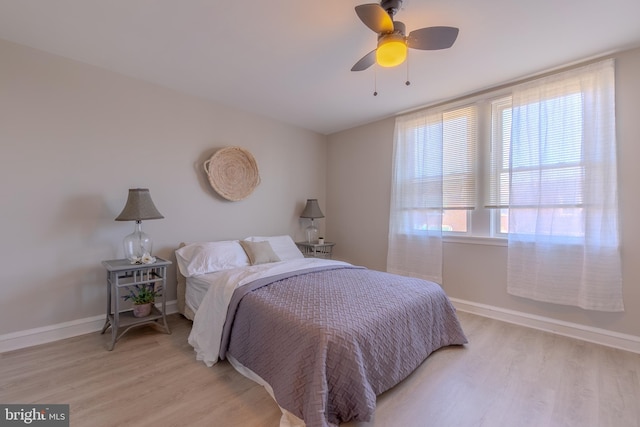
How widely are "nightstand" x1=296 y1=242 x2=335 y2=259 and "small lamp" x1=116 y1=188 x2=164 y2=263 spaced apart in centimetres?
203

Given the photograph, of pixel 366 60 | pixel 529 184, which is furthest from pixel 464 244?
pixel 366 60

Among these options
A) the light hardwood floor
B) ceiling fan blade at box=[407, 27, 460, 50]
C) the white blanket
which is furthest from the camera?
the white blanket

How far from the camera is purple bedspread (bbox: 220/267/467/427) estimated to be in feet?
4.75

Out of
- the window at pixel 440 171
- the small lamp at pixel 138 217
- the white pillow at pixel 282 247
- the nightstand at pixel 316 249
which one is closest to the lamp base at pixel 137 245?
the small lamp at pixel 138 217

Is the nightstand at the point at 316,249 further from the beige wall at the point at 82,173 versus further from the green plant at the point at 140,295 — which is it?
the green plant at the point at 140,295

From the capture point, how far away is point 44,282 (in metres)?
2.41

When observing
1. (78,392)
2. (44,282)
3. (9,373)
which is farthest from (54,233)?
(78,392)

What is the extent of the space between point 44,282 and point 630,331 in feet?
16.2

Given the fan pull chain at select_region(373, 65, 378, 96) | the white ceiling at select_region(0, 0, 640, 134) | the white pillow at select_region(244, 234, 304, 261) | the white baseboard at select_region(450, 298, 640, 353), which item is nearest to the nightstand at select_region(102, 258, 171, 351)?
the white pillow at select_region(244, 234, 304, 261)

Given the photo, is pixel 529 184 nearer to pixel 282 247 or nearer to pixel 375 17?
pixel 375 17

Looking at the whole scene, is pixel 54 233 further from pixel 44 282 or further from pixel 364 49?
pixel 364 49

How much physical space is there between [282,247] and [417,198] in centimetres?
182

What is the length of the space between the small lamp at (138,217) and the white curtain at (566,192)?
3.50 meters

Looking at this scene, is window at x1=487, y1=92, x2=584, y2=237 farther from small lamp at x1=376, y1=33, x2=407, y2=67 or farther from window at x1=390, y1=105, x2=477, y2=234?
small lamp at x1=376, y1=33, x2=407, y2=67
